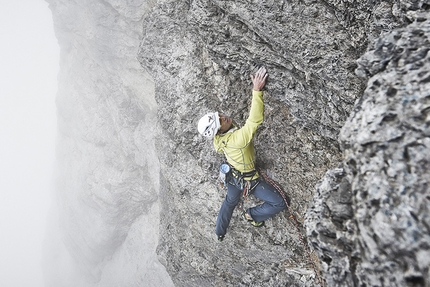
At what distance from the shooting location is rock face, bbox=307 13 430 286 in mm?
2686

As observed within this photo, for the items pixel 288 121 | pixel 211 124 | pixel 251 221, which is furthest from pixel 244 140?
pixel 251 221

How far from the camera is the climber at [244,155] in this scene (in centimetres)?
585

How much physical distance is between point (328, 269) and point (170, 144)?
7045 millimetres

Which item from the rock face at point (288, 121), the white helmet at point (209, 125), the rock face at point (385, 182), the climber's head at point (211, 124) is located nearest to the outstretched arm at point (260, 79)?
the rock face at point (288, 121)

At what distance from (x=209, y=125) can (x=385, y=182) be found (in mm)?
3788

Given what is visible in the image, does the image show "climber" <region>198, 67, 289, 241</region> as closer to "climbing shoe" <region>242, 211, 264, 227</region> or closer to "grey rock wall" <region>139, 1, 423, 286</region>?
"climbing shoe" <region>242, 211, 264, 227</region>

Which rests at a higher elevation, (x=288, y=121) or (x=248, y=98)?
(x=248, y=98)

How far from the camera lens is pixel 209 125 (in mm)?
6082

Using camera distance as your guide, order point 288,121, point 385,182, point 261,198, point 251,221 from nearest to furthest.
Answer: point 385,182 → point 288,121 → point 261,198 → point 251,221

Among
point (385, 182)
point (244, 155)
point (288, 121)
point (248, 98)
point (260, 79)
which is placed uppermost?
point (260, 79)

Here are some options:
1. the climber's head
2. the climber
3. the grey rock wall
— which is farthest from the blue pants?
the climber's head

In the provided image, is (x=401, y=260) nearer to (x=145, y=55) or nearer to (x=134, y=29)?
(x=145, y=55)

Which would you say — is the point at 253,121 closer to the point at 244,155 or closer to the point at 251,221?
the point at 244,155

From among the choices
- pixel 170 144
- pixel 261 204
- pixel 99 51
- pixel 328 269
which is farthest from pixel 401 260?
pixel 99 51
